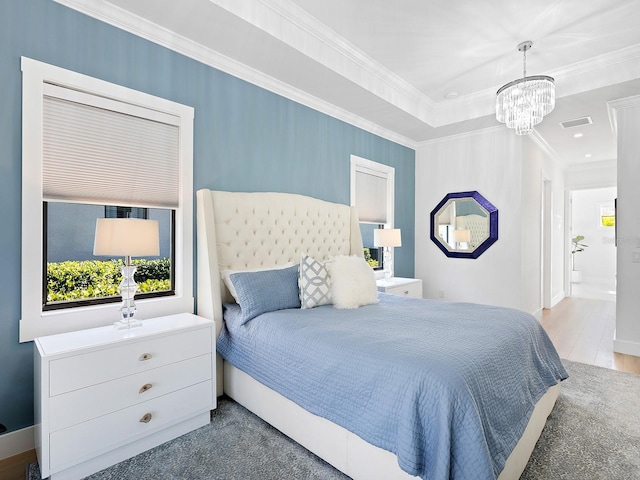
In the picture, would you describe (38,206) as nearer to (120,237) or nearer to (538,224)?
(120,237)

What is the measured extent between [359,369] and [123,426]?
1344mm

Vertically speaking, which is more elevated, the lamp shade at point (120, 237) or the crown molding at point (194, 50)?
the crown molding at point (194, 50)

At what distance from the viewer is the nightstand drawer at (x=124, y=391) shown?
172 centimetres

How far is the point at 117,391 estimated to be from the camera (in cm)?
189

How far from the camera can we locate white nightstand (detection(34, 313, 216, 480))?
1.70 m

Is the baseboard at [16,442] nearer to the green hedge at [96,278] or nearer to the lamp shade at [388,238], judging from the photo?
the green hedge at [96,278]

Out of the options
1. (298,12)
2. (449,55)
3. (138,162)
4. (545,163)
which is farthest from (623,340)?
(138,162)

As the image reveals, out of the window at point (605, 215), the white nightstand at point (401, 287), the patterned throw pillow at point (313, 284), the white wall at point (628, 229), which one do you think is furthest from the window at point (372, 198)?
the window at point (605, 215)

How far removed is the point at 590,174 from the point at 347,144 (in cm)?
589

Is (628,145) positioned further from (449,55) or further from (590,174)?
(590,174)

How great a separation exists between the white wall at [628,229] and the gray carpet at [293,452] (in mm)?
1555

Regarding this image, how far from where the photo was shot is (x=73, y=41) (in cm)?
218

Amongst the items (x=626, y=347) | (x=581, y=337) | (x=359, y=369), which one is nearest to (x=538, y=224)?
(x=581, y=337)

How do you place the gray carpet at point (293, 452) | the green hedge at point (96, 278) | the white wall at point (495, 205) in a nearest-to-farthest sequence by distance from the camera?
the gray carpet at point (293, 452)
the green hedge at point (96, 278)
the white wall at point (495, 205)
